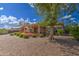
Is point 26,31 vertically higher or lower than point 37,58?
higher

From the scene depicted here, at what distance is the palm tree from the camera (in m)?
2.63

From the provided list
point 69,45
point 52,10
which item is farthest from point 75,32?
point 52,10

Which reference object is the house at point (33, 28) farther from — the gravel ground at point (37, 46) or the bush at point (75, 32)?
the bush at point (75, 32)

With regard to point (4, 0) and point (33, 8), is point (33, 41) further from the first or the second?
point (4, 0)

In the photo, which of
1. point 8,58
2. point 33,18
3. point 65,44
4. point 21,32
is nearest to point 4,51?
point 8,58

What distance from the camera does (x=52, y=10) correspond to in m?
2.65

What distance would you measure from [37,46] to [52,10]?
0.37 m

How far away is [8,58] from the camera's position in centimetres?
261

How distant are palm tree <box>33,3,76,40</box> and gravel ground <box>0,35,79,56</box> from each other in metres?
0.09

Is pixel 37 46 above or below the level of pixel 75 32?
below

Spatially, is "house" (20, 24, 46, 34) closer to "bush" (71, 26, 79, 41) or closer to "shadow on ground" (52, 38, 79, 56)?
"shadow on ground" (52, 38, 79, 56)

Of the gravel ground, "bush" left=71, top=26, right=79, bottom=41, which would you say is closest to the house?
the gravel ground

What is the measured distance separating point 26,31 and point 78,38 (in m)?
0.50

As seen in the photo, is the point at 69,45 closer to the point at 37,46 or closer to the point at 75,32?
the point at 75,32
